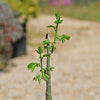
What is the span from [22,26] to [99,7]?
1042 cm

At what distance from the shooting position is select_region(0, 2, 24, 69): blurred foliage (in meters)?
6.36

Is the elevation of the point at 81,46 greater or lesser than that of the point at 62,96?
greater

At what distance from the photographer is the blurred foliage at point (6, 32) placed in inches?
251

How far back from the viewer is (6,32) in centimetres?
659

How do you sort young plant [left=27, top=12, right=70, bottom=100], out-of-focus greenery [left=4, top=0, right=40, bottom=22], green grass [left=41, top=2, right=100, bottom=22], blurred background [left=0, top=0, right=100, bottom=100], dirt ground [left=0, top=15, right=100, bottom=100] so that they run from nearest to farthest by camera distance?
young plant [left=27, top=12, right=70, bottom=100]
dirt ground [left=0, top=15, right=100, bottom=100]
blurred background [left=0, top=0, right=100, bottom=100]
out-of-focus greenery [left=4, top=0, right=40, bottom=22]
green grass [left=41, top=2, right=100, bottom=22]


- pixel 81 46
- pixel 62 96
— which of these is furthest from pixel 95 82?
pixel 81 46

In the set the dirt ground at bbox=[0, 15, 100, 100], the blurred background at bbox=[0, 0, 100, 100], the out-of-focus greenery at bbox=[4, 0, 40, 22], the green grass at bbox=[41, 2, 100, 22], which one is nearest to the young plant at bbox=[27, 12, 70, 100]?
the blurred background at bbox=[0, 0, 100, 100]

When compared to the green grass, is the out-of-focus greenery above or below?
below

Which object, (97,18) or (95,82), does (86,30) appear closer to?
(97,18)

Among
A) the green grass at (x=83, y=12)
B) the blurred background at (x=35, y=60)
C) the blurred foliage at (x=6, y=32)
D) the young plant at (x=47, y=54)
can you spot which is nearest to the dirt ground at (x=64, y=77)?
the blurred background at (x=35, y=60)

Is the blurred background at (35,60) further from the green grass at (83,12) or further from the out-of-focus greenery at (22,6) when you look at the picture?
the green grass at (83,12)

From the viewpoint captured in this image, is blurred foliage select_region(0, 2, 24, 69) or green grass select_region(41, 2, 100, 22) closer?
blurred foliage select_region(0, 2, 24, 69)

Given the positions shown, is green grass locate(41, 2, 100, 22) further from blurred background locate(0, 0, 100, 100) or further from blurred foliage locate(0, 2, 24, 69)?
blurred foliage locate(0, 2, 24, 69)

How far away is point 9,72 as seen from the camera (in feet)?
20.4
